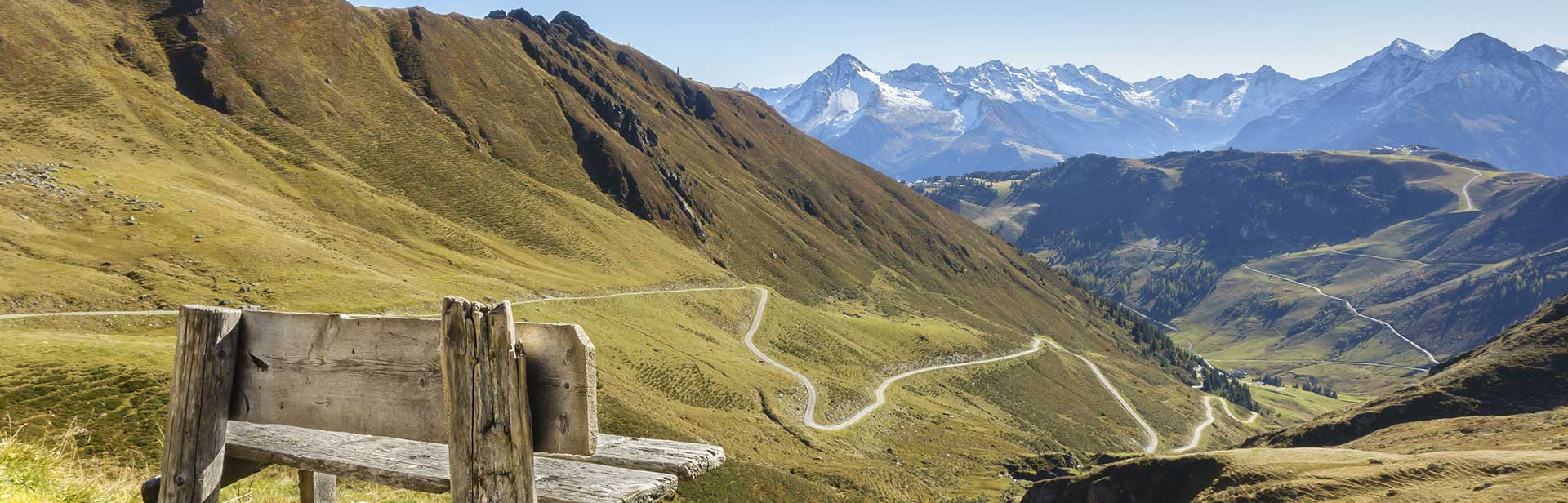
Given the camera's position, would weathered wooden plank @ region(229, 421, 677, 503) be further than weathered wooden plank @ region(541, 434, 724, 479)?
No

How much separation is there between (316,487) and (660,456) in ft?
16.2

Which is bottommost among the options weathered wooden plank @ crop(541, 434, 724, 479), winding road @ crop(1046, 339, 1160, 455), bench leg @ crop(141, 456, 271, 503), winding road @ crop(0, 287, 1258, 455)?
winding road @ crop(1046, 339, 1160, 455)

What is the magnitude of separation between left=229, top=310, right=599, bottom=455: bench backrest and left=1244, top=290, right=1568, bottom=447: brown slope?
113 metres

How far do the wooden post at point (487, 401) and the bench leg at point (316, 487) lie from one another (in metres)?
4.66

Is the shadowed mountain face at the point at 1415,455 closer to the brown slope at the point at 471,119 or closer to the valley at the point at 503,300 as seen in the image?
the valley at the point at 503,300

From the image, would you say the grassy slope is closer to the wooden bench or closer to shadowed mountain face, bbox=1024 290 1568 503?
the wooden bench

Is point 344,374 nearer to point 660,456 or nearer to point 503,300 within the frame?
point 660,456

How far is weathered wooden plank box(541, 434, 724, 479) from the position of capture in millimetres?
6531

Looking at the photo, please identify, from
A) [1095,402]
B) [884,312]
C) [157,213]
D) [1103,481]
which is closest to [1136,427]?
[1095,402]

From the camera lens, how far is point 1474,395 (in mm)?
101938

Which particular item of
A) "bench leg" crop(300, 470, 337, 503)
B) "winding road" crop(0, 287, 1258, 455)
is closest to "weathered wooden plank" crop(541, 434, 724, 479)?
"bench leg" crop(300, 470, 337, 503)

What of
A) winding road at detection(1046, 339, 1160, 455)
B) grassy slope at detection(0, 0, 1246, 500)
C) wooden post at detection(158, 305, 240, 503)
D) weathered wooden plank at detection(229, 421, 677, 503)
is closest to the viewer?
wooden post at detection(158, 305, 240, 503)

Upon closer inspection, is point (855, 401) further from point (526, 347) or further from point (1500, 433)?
point (526, 347)

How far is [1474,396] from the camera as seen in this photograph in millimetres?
101625
